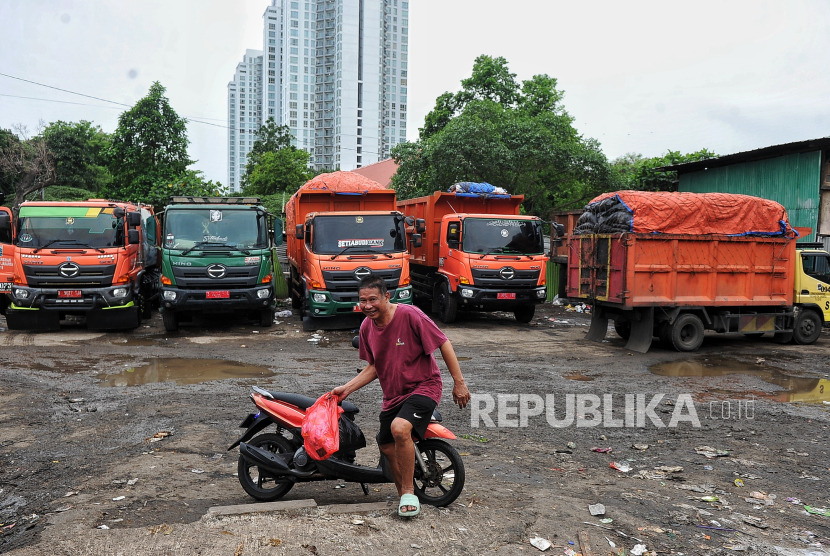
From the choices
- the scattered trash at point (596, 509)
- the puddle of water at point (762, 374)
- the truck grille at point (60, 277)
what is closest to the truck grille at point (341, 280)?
the truck grille at point (60, 277)

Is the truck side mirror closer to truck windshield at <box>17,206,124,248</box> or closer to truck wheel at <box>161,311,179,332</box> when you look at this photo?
truck windshield at <box>17,206,124,248</box>

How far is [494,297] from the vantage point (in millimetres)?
13242

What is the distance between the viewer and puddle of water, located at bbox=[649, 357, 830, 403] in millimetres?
7902

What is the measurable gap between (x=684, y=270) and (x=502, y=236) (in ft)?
13.0

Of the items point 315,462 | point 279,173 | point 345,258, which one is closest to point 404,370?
point 315,462

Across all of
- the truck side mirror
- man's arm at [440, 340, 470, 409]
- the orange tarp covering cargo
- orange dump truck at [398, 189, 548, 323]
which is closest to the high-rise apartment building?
orange dump truck at [398, 189, 548, 323]

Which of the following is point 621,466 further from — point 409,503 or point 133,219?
point 133,219

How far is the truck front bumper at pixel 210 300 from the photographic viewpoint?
38.3 ft

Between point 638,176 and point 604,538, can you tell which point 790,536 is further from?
point 638,176

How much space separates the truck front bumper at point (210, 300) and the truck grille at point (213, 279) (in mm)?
79

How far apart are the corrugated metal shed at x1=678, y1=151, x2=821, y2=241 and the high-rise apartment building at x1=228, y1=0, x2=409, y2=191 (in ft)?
222

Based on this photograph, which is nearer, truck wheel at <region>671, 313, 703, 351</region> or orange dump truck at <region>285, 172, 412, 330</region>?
truck wheel at <region>671, 313, 703, 351</region>

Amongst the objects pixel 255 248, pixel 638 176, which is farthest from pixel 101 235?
pixel 638 176

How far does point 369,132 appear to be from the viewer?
86750 mm
